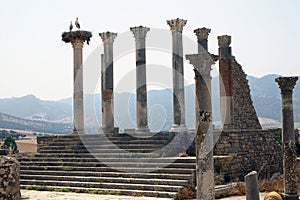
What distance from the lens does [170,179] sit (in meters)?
14.7

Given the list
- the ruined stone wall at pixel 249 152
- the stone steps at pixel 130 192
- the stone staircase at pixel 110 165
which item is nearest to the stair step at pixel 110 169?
the stone staircase at pixel 110 165

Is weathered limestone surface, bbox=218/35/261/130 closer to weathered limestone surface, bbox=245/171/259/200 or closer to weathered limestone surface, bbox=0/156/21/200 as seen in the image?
weathered limestone surface, bbox=245/171/259/200

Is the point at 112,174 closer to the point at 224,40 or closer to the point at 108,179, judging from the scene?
the point at 108,179

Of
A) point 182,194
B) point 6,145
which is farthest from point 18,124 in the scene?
point 182,194

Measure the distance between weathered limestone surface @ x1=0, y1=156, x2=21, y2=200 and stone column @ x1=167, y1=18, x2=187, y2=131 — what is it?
1805 centimetres

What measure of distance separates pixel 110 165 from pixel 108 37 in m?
8.54

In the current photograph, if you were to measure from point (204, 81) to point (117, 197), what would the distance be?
5427 mm

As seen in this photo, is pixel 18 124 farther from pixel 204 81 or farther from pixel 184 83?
pixel 204 81

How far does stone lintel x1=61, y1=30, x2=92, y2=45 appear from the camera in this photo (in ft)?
73.5

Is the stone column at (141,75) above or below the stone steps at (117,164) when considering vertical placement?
above

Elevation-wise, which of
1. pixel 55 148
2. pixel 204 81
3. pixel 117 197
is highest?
pixel 204 81

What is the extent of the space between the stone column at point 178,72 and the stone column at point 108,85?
A: 3157mm

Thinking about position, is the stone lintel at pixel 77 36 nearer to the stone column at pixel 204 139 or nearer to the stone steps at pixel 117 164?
the stone steps at pixel 117 164

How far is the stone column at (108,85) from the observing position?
73.5ft
